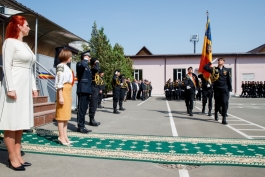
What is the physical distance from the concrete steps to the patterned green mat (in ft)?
4.22

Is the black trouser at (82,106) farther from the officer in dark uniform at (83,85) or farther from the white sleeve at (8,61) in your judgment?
the white sleeve at (8,61)

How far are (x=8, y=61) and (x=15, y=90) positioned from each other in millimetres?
418

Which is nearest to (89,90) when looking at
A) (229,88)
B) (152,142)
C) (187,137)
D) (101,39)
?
(152,142)

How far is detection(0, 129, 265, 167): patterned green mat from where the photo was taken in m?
4.57

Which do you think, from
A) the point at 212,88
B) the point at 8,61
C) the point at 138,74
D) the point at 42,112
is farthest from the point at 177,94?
the point at 8,61

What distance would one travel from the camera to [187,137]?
6547 mm

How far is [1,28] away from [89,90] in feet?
26.0

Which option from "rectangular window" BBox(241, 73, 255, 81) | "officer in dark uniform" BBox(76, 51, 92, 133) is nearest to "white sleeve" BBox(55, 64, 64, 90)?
"officer in dark uniform" BBox(76, 51, 92, 133)

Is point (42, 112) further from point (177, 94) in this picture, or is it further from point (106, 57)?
point (177, 94)

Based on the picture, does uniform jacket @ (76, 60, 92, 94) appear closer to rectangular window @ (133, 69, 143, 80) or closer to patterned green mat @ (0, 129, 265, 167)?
patterned green mat @ (0, 129, 265, 167)

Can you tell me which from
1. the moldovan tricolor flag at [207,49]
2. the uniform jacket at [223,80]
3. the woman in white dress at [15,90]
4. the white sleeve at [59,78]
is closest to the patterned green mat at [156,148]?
the woman in white dress at [15,90]

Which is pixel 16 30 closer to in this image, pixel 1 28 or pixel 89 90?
pixel 89 90

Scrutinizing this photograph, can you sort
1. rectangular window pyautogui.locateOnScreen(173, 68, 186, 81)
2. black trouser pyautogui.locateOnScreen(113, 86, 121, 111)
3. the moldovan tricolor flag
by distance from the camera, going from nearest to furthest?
black trouser pyautogui.locateOnScreen(113, 86, 121, 111)
the moldovan tricolor flag
rectangular window pyautogui.locateOnScreen(173, 68, 186, 81)

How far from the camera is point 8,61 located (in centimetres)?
377
